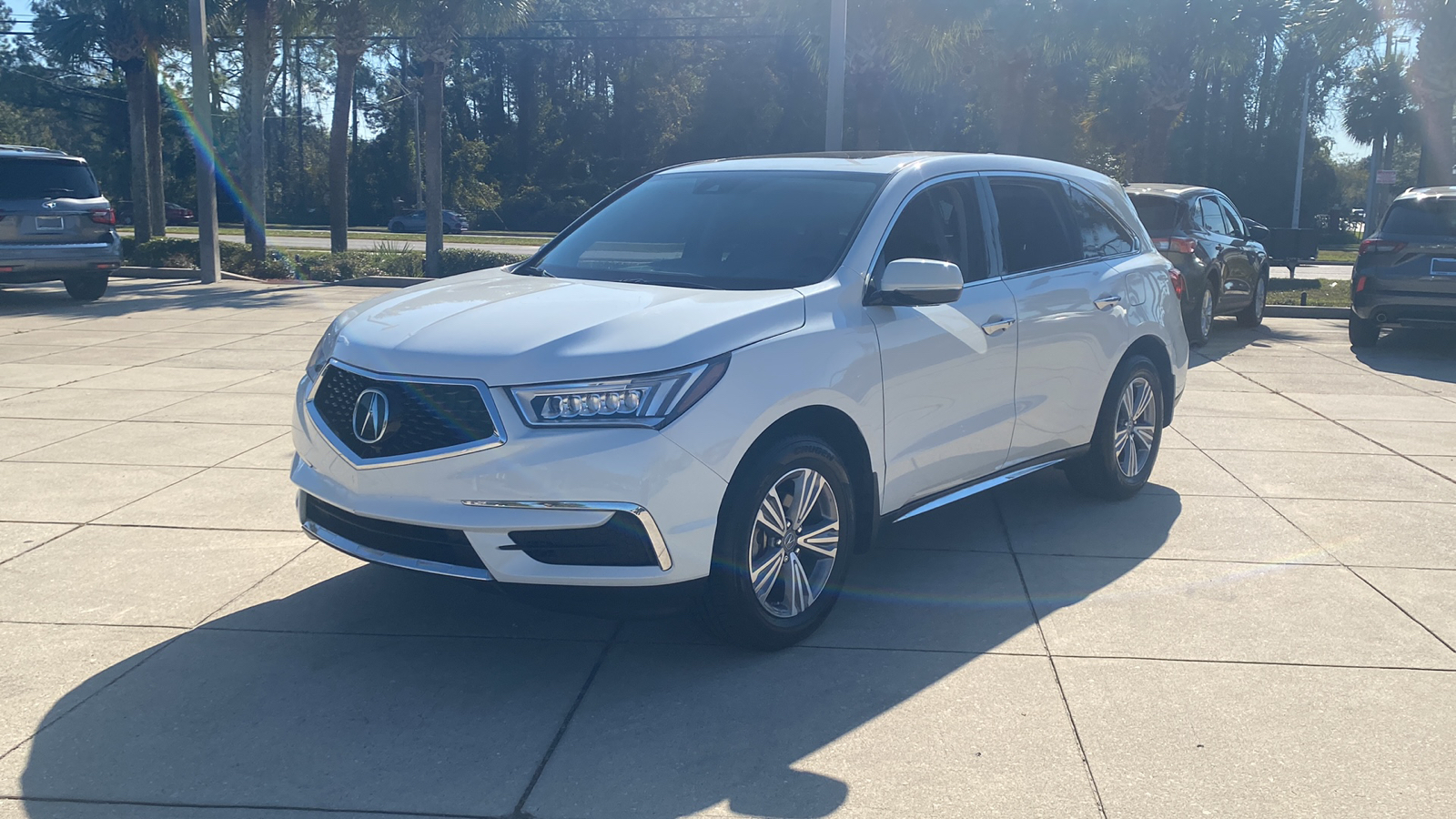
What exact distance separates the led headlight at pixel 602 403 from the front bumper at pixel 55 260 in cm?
1347

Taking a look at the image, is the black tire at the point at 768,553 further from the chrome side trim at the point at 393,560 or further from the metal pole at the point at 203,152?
the metal pole at the point at 203,152

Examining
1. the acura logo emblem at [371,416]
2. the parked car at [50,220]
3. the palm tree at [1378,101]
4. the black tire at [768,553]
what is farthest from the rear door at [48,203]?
the palm tree at [1378,101]

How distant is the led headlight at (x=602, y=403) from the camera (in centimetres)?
396

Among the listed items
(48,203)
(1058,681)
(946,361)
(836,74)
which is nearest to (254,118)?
(48,203)

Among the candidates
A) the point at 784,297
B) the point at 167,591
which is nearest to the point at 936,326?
the point at 784,297

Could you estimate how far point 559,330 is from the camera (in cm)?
418

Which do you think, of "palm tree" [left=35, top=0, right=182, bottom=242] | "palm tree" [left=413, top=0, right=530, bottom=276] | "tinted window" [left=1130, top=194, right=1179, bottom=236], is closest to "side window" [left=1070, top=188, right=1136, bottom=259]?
"tinted window" [left=1130, top=194, right=1179, bottom=236]

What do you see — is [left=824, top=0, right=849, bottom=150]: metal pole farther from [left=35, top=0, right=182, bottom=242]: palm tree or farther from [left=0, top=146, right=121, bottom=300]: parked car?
[left=35, top=0, right=182, bottom=242]: palm tree

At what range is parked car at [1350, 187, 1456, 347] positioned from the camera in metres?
12.7

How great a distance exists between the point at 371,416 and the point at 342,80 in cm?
2350

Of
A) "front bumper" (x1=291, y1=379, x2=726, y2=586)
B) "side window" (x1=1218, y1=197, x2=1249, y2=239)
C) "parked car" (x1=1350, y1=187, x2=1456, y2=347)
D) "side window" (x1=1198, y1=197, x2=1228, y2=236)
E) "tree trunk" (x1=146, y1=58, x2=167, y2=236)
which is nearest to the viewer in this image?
"front bumper" (x1=291, y1=379, x2=726, y2=586)

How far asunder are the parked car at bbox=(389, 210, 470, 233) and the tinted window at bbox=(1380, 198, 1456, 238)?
147ft

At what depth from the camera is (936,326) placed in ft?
16.7

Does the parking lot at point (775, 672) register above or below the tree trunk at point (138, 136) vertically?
below
